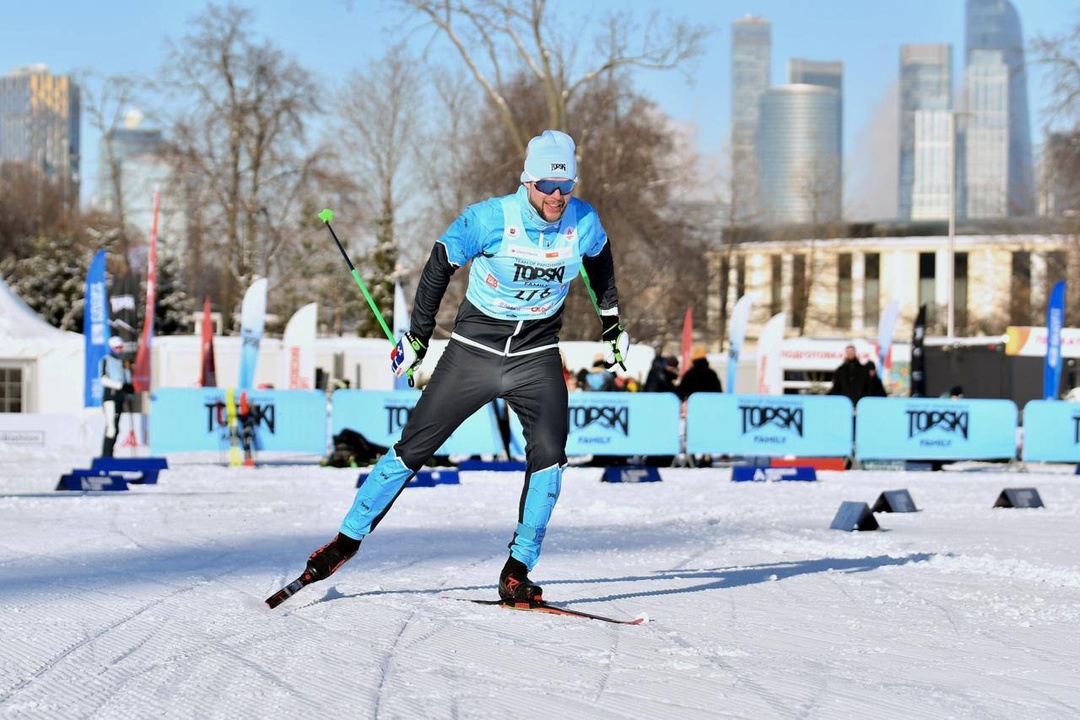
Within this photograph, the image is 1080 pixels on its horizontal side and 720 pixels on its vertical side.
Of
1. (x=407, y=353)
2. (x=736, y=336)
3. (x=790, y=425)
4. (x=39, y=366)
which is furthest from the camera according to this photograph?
(x=39, y=366)

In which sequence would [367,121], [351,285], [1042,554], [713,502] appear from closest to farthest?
[1042,554]
[713,502]
[367,121]
[351,285]

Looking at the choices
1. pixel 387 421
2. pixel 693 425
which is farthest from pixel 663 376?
pixel 387 421

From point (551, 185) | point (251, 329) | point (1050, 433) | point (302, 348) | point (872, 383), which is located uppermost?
point (551, 185)

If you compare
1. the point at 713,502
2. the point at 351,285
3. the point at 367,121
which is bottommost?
the point at 713,502

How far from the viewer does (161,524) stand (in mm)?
9656

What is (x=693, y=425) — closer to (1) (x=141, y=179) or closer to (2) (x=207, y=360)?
(2) (x=207, y=360)

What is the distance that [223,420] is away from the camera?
18922mm

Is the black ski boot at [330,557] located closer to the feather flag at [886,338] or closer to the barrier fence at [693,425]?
the barrier fence at [693,425]

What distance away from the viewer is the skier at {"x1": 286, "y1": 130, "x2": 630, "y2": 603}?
5.79 metres

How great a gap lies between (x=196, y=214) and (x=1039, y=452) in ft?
98.1

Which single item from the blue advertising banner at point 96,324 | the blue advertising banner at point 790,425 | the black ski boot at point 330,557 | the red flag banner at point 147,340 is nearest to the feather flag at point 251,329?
the blue advertising banner at point 96,324

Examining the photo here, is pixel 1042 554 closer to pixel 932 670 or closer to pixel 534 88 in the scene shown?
pixel 932 670

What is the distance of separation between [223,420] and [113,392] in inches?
57.8

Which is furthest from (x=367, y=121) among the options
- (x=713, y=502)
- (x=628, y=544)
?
(x=628, y=544)
